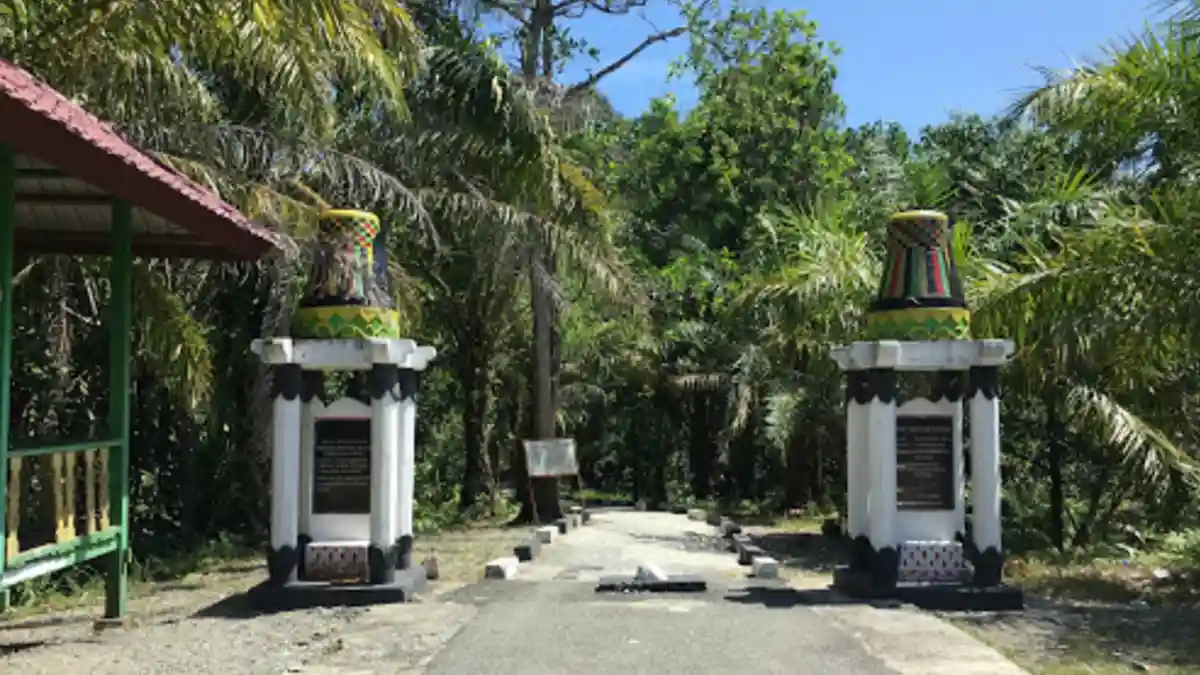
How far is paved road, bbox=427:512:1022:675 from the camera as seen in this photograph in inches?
304

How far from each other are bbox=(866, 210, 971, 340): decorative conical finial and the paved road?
2.68 metres

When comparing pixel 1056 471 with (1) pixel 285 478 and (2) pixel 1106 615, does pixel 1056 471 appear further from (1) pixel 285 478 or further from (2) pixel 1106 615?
(1) pixel 285 478

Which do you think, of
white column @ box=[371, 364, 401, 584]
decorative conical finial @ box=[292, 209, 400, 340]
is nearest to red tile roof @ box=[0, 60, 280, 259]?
decorative conical finial @ box=[292, 209, 400, 340]

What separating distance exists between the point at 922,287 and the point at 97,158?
296 inches

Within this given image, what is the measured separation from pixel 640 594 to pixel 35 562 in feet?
17.7

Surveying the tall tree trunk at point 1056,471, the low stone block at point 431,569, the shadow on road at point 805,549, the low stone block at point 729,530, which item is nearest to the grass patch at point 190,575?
the low stone block at point 431,569

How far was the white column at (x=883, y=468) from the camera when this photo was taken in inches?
434

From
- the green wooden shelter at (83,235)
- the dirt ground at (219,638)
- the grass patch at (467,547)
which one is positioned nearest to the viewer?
the green wooden shelter at (83,235)

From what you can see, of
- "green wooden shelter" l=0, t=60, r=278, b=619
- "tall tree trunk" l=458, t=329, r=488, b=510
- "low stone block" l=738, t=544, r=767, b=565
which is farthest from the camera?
"tall tree trunk" l=458, t=329, r=488, b=510

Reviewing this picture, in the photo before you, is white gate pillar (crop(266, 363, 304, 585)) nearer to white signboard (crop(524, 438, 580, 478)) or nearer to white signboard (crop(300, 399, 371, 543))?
white signboard (crop(300, 399, 371, 543))

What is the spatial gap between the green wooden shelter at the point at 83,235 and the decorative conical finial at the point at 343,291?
1280 millimetres

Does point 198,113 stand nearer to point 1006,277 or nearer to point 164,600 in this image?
point 164,600

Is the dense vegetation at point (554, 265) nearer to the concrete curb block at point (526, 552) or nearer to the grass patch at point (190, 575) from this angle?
the grass patch at point (190, 575)

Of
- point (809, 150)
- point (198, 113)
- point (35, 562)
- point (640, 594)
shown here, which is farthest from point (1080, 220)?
point (809, 150)
